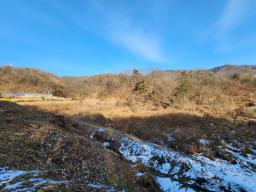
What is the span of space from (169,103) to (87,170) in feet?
75.8

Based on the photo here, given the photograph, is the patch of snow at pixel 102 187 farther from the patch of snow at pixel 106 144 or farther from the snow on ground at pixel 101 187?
the patch of snow at pixel 106 144

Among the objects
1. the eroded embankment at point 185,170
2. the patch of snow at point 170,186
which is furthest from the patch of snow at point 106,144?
the patch of snow at point 170,186

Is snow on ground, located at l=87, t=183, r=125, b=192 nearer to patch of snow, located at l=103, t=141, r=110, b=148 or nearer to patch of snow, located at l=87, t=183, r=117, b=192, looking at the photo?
patch of snow, located at l=87, t=183, r=117, b=192

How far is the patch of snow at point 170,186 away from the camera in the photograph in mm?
6090

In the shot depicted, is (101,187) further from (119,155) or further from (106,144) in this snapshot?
(106,144)

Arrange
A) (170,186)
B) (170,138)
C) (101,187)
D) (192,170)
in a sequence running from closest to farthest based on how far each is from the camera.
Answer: (101,187), (170,186), (192,170), (170,138)

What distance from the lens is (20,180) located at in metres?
3.82

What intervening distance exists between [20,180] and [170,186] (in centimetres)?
395

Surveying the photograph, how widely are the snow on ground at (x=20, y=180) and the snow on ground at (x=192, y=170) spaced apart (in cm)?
340

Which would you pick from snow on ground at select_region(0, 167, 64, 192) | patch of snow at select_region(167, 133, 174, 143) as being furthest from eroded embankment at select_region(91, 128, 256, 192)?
snow on ground at select_region(0, 167, 64, 192)

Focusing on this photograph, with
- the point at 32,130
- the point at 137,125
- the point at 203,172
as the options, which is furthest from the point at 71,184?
the point at 137,125

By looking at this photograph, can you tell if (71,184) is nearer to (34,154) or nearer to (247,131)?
(34,154)

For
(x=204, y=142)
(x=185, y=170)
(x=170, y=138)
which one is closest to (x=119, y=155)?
Answer: (x=185, y=170)

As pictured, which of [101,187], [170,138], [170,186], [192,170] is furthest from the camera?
[170,138]
